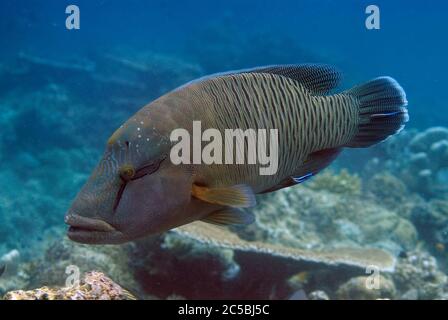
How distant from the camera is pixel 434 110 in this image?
124 feet

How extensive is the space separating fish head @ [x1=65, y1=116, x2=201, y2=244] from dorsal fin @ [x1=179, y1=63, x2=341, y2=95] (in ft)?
2.43

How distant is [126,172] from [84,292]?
1084mm

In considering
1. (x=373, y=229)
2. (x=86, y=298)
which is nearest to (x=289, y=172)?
(x=86, y=298)

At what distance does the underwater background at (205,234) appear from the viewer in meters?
5.11

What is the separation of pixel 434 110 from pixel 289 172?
40.4 metres

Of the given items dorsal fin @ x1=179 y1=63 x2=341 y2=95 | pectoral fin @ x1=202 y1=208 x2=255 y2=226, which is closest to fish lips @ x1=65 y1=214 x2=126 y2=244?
pectoral fin @ x1=202 y1=208 x2=255 y2=226

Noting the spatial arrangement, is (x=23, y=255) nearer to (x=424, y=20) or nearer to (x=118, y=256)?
(x=118, y=256)

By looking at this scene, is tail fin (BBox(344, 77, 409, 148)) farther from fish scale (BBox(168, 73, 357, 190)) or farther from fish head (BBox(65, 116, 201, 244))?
fish head (BBox(65, 116, 201, 244))

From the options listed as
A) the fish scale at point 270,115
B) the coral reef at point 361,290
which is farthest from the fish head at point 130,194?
the coral reef at point 361,290

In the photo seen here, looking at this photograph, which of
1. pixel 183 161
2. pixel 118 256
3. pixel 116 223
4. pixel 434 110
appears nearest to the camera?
pixel 116 223

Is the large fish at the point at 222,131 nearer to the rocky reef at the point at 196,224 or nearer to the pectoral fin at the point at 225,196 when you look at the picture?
the pectoral fin at the point at 225,196

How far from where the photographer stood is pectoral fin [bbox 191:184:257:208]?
1836 mm

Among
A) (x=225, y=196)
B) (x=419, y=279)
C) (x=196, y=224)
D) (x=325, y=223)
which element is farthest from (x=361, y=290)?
(x=225, y=196)

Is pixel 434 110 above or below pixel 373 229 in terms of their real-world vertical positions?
above
